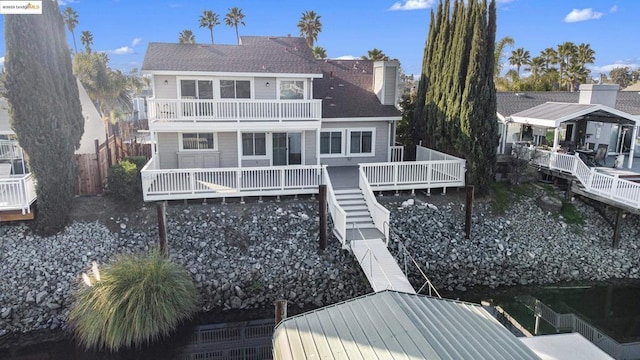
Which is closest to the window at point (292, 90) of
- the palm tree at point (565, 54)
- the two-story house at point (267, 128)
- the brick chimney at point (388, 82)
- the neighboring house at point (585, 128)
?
the two-story house at point (267, 128)

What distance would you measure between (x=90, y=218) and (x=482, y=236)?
1438cm

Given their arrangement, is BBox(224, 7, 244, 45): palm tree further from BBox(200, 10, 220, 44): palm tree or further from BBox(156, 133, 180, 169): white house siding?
BBox(156, 133, 180, 169): white house siding

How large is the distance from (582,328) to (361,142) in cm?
1116

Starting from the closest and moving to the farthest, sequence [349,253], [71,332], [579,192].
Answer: [71,332] → [349,253] → [579,192]

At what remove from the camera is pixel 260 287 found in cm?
1387

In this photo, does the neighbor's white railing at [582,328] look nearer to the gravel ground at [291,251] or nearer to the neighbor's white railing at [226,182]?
the gravel ground at [291,251]

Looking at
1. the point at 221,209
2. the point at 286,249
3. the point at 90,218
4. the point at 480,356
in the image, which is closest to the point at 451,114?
the point at 286,249

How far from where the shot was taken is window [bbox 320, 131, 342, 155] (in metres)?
19.6

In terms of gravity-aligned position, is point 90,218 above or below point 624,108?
below

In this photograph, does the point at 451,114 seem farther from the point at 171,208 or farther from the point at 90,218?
the point at 90,218

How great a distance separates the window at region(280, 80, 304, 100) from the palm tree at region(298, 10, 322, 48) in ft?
66.7

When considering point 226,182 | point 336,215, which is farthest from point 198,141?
point 336,215

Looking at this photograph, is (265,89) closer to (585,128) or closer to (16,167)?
(16,167)

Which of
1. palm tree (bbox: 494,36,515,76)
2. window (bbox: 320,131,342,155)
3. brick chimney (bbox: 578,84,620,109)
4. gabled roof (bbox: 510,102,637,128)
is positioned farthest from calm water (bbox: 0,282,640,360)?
palm tree (bbox: 494,36,515,76)
